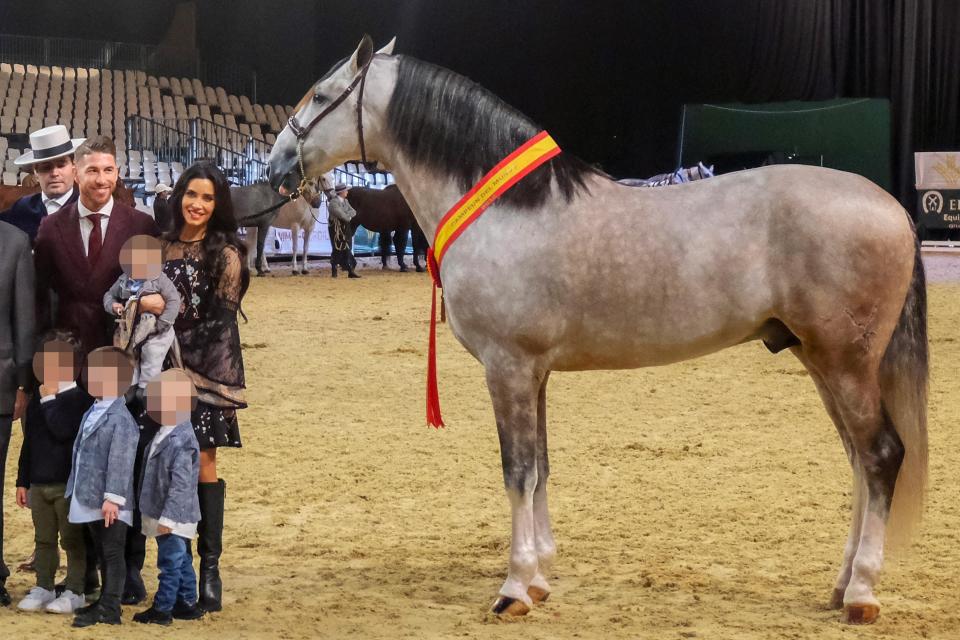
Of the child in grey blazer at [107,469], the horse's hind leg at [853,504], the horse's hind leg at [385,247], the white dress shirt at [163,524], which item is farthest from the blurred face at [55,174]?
the horse's hind leg at [385,247]

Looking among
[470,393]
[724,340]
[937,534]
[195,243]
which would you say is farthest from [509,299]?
[470,393]

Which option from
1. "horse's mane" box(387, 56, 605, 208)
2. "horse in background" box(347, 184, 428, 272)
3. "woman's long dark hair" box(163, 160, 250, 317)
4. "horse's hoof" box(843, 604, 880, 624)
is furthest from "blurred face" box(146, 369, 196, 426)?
"horse in background" box(347, 184, 428, 272)

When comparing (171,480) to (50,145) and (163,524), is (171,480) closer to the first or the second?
(163,524)

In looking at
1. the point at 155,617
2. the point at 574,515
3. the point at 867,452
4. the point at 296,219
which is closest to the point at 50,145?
the point at 155,617

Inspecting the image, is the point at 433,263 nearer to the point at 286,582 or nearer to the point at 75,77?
the point at 286,582

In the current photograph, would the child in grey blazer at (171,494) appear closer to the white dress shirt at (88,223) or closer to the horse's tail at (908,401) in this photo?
the white dress shirt at (88,223)

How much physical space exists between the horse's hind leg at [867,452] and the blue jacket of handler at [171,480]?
2.14 metres

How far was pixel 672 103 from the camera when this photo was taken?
963 inches

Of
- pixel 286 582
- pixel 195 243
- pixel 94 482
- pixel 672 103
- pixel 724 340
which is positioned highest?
pixel 672 103

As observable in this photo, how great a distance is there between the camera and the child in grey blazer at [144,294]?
139 inches

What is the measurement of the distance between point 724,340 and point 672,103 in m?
21.5

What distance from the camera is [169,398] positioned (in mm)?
3506

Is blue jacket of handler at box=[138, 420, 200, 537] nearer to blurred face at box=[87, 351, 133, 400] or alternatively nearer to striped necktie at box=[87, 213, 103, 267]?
blurred face at box=[87, 351, 133, 400]

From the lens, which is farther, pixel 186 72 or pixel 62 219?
pixel 186 72
